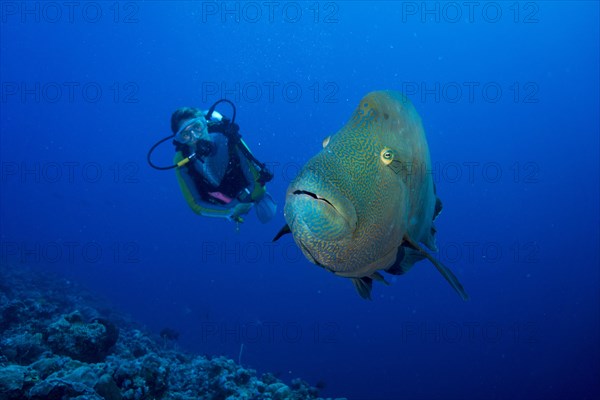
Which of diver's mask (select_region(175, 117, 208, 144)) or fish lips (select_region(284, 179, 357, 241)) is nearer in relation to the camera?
fish lips (select_region(284, 179, 357, 241))

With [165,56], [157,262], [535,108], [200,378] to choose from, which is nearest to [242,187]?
[200,378]

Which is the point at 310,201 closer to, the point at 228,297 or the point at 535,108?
the point at 228,297

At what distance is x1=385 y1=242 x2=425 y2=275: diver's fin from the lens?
6.23 ft

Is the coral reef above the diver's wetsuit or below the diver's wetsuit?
below

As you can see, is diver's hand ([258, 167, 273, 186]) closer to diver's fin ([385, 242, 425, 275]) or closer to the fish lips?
diver's fin ([385, 242, 425, 275])

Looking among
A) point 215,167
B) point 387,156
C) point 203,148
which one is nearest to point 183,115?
point 203,148

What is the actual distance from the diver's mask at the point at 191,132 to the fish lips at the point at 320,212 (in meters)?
5.60

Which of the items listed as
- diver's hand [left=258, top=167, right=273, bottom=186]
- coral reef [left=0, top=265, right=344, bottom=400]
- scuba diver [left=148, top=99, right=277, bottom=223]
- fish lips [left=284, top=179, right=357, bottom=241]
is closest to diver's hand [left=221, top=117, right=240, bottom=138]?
scuba diver [left=148, top=99, right=277, bottom=223]

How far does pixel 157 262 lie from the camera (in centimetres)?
7588

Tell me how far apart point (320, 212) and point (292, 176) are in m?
18.4

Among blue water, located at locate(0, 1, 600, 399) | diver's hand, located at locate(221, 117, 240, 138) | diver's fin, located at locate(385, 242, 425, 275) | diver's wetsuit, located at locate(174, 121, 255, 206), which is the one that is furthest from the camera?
blue water, located at locate(0, 1, 600, 399)

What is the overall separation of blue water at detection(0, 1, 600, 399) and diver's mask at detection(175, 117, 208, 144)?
21.0 feet

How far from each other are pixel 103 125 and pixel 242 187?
475ft

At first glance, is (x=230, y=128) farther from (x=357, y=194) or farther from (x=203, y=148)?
(x=357, y=194)
